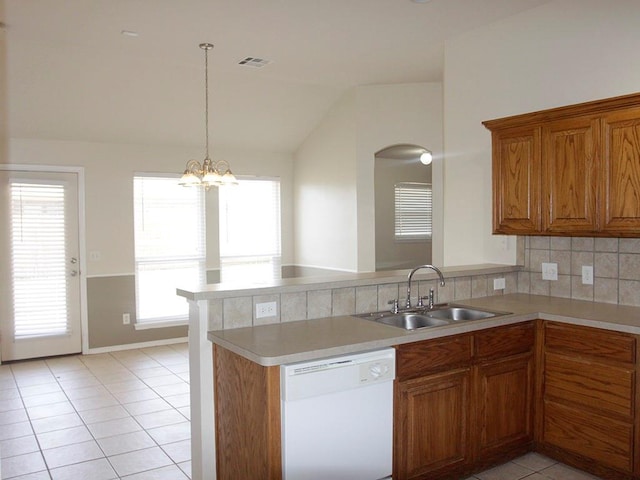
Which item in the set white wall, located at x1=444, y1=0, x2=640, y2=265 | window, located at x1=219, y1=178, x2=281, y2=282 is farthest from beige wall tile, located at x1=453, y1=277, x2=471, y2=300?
window, located at x1=219, y1=178, x2=281, y2=282

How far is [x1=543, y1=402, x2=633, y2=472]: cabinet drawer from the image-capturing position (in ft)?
9.20

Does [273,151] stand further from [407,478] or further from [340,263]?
[407,478]

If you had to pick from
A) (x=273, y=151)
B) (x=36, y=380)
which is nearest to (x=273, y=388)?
(x=36, y=380)

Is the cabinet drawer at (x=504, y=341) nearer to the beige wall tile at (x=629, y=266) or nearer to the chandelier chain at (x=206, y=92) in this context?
the beige wall tile at (x=629, y=266)

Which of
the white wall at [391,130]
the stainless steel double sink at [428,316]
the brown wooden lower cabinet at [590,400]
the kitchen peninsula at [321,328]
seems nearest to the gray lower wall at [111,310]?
the white wall at [391,130]

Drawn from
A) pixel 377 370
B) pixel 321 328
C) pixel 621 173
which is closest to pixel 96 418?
pixel 321 328

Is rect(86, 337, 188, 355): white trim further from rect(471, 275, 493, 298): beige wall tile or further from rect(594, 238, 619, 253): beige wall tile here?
rect(594, 238, 619, 253): beige wall tile

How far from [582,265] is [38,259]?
530 cm

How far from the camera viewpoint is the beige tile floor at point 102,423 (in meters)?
3.17

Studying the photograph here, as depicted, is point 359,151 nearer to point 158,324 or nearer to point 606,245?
point 606,245

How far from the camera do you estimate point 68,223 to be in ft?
19.3

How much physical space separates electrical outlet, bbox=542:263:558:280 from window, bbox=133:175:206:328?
165 inches

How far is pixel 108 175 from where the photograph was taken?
6.06 meters

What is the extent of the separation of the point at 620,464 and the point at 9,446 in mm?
3787
